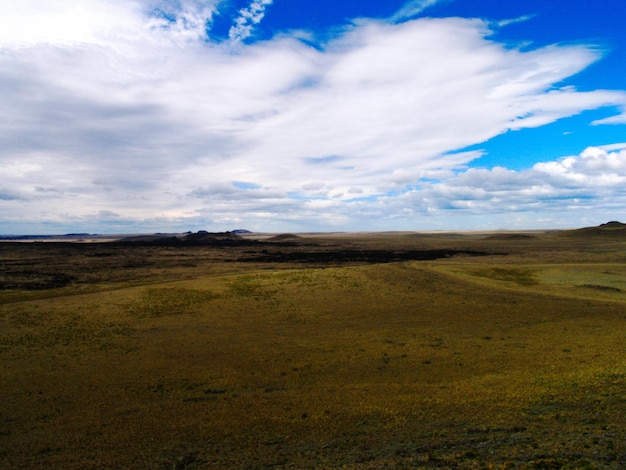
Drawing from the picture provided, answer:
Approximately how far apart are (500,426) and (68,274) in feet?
145

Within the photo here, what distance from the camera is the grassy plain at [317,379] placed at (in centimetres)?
853

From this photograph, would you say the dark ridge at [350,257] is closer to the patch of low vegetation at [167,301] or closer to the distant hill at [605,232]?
the patch of low vegetation at [167,301]

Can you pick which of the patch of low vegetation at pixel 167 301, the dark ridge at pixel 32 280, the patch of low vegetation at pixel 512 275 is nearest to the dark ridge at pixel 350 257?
the patch of low vegetation at pixel 512 275

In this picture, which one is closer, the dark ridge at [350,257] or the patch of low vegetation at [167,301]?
the patch of low vegetation at [167,301]

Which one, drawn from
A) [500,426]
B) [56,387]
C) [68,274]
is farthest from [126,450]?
[68,274]

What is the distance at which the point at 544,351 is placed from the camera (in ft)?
49.6

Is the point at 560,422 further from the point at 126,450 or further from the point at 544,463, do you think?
the point at 126,450

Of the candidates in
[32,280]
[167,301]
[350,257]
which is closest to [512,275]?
[167,301]

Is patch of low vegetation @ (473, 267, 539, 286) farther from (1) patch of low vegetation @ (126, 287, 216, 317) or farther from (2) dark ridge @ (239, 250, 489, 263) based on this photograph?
(1) patch of low vegetation @ (126, 287, 216, 317)

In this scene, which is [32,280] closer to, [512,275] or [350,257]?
[350,257]

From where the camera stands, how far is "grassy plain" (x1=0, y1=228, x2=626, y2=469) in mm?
8531

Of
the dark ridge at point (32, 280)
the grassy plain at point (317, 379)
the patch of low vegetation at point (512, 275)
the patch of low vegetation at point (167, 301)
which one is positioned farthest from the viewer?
the dark ridge at point (32, 280)

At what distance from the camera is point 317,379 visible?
1309 cm

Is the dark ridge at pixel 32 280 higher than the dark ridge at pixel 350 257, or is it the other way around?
the dark ridge at pixel 350 257
